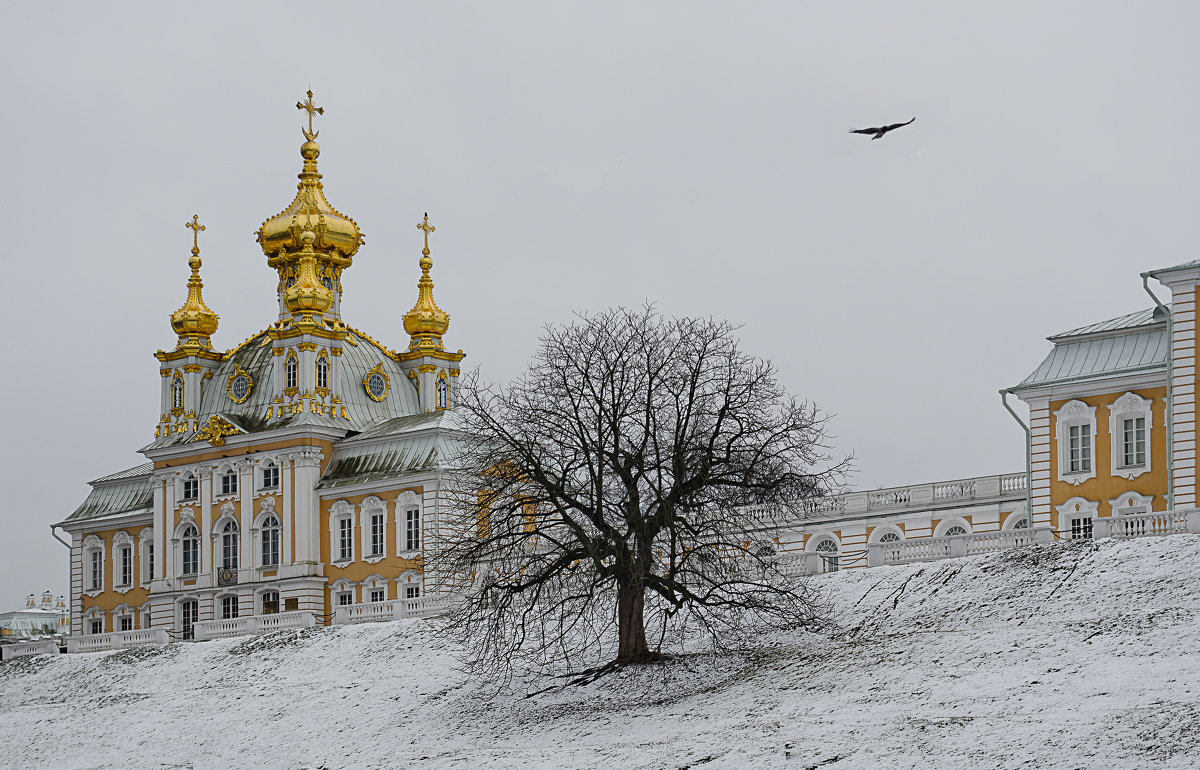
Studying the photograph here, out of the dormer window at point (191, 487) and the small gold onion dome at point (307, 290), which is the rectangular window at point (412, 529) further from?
the small gold onion dome at point (307, 290)

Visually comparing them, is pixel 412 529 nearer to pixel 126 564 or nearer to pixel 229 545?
pixel 229 545

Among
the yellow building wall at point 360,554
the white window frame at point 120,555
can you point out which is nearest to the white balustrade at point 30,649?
the yellow building wall at point 360,554

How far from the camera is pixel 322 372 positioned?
6838cm

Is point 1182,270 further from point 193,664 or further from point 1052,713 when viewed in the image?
point 193,664

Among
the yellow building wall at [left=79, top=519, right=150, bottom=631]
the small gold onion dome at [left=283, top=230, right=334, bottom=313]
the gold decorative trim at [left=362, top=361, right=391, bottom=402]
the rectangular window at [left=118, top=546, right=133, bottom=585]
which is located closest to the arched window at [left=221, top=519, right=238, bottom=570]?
the yellow building wall at [left=79, top=519, right=150, bottom=631]

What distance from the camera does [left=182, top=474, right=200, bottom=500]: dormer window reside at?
6906cm

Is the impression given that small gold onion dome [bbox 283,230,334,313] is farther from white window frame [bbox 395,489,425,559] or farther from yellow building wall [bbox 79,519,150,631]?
yellow building wall [bbox 79,519,150,631]

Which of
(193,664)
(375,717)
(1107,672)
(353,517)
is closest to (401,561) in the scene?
(353,517)

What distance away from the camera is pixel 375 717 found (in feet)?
123

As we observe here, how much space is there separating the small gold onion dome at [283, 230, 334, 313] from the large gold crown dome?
120 centimetres

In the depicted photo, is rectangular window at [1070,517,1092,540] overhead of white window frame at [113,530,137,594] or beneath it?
overhead

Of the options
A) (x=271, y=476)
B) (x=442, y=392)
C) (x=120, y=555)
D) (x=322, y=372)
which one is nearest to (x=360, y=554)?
(x=271, y=476)

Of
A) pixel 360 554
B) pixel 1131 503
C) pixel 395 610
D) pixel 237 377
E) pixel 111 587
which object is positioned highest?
pixel 237 377

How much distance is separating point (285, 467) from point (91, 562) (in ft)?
42.4
